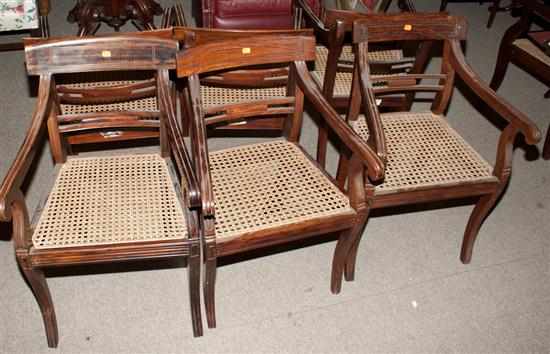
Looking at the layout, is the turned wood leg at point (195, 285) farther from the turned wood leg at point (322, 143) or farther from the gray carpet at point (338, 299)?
the turned wood leg at point (322, 143)

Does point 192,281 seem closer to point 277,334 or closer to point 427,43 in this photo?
point 277,334

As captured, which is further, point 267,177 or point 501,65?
point 501,65

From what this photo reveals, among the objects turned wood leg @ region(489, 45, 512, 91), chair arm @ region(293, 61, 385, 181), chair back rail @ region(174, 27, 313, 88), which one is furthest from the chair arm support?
turned wood leg @ region(489, 45, 512, 91)

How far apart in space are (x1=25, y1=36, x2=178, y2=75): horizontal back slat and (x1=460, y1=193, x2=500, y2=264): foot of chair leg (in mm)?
1236

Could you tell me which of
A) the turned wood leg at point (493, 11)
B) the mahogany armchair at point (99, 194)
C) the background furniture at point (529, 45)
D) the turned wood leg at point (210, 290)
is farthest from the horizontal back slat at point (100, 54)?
the turned wood leg at point (493, 11)

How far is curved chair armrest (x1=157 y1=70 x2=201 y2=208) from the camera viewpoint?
1522 mm

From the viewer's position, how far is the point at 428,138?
84.0 inches

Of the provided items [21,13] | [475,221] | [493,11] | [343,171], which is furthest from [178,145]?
[493,11]

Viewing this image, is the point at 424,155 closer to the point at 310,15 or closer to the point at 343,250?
the point at 343,250

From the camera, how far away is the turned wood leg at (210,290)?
5.57 feet

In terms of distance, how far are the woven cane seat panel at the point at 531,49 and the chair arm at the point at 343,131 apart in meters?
1.53

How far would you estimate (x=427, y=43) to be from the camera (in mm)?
2176

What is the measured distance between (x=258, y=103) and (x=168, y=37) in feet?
1.20

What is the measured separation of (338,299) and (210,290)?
0.54 metres
